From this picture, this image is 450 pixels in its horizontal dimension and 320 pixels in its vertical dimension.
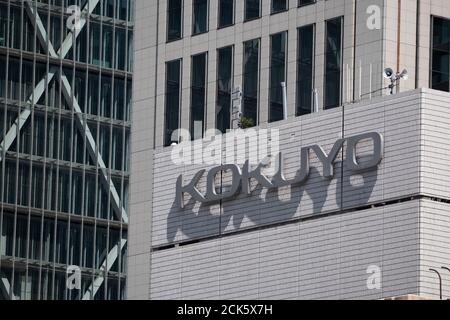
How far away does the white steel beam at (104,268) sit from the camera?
13275cm

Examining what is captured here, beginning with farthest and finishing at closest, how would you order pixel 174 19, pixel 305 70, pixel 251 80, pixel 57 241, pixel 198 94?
pixel 57 241, pixel 174 19, pixel 198 94, pixel 251 80, pixel 305 70

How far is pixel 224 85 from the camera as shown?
10369cm

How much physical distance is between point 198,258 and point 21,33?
146 feet

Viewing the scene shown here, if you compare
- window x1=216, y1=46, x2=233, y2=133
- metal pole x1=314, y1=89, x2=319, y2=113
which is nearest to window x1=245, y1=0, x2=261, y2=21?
window x1=216, y1=46, x2=233, y2=133

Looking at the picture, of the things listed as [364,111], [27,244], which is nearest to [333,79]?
[364,111]

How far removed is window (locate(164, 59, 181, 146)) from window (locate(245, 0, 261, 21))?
23.9ft

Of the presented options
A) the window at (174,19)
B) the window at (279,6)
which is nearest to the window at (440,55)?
the window at (279,6)

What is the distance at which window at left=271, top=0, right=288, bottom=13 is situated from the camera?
10065 cm

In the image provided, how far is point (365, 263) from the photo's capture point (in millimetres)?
83250

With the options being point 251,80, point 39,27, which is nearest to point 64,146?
point 39,27

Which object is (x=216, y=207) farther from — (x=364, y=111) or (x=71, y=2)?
(x=71, y=2)

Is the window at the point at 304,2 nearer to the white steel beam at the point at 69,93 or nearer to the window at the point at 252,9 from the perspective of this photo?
the window at the point at 252,9

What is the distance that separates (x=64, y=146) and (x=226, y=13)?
3379 centimetres

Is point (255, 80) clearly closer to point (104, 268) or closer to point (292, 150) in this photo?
point (292, 150)
